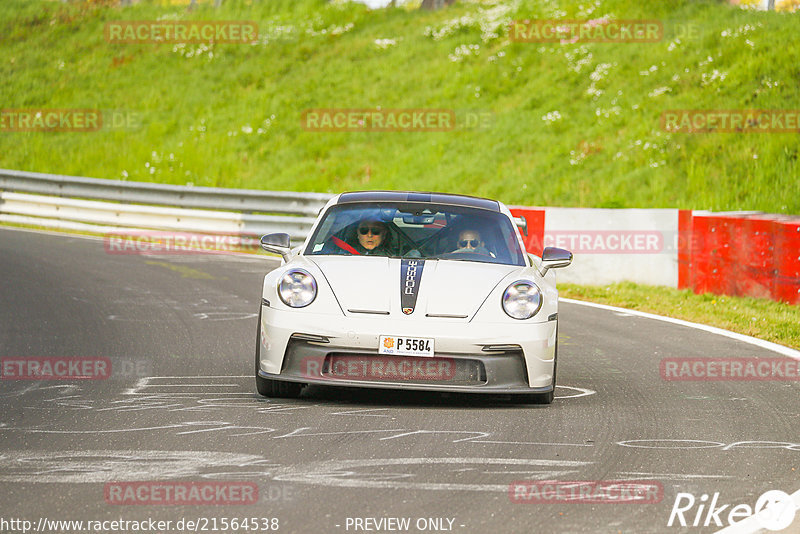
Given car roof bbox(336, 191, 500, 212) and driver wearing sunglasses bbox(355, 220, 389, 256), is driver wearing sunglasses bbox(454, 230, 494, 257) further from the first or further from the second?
driver wearing sunglasses bbox(355, 220, 389, 256)

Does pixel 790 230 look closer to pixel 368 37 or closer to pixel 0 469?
pixel 0 469

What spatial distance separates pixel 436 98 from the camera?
2834 cm

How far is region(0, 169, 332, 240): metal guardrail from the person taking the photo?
1842 cm

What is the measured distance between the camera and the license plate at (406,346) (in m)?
6.40

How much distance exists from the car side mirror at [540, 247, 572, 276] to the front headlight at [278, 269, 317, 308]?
1.63 m

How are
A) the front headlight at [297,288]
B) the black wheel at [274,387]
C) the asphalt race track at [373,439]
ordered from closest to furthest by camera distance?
the asphalt race track at [373,439] < the front headlight at [297,288] < the black wheel at [274,387]

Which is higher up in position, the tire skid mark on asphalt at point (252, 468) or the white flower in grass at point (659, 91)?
the white flower in grass at point (659, 91)

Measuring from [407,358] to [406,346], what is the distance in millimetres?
85

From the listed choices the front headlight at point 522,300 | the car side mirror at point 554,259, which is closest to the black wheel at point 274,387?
the front headlight at point 522,300

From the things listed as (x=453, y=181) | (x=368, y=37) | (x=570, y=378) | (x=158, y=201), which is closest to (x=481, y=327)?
(x=570, y=378)

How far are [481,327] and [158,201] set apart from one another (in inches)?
563

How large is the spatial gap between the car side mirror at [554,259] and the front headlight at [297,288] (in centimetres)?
163

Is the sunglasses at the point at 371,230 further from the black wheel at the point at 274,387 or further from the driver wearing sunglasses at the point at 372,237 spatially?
the black wheel at the point at 274,387

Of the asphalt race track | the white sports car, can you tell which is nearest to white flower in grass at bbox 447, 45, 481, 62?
the asphalt race track
